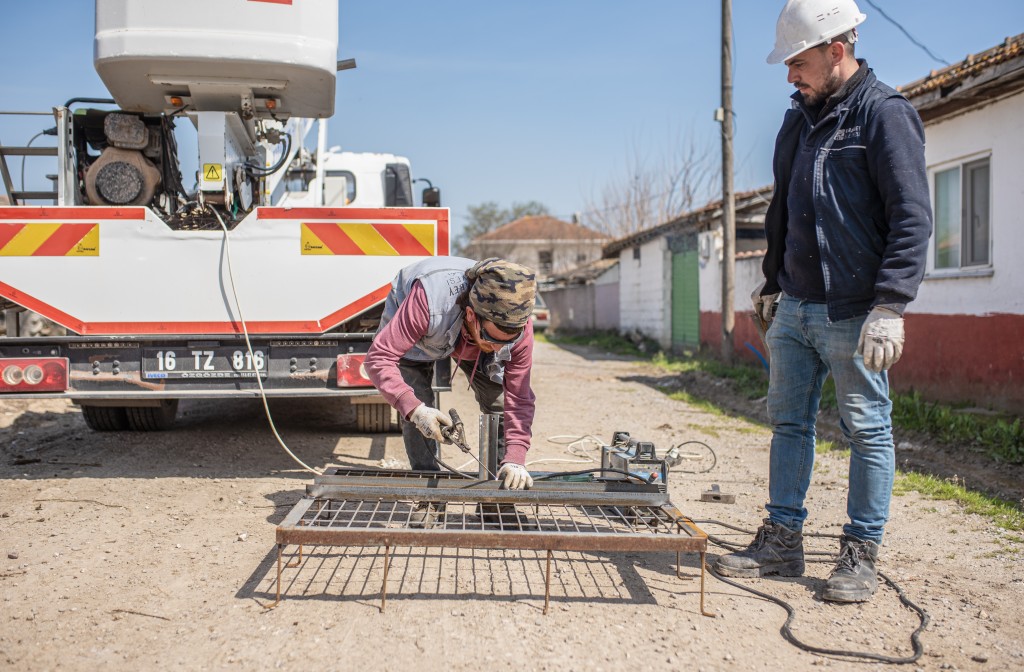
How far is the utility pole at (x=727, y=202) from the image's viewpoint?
43.1 ft

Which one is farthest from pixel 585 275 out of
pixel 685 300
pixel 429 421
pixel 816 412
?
pixel 429 421

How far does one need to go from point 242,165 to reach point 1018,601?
505 cm

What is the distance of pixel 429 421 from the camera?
3314mm

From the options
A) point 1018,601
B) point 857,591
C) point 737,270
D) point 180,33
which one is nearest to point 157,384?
point 180,33

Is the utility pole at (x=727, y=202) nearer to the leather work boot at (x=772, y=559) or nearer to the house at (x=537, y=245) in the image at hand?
the leather work boot at (x=772, y=559)

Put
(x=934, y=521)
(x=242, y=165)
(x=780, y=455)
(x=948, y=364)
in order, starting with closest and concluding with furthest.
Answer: (x=780, y=455)
(x=934, y=521)
(x=242, y=165)
(x=948, y=364)

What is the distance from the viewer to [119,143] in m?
5.21

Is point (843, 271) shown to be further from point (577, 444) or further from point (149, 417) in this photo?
point (149, 417)

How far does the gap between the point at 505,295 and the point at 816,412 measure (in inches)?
56.2

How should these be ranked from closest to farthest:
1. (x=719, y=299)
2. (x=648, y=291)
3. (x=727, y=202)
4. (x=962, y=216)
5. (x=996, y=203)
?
(x=996, y=203) → (x=962, y=216) → (x=727, y=202) → (x=719, y=299) → (x=648, y=291)

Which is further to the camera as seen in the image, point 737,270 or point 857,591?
point 737,270

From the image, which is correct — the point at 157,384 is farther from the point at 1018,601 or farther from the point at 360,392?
the point at 1018,601

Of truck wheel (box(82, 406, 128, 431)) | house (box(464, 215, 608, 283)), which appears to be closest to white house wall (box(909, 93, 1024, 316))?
truck wheel (box(82, 406, 128, 431))

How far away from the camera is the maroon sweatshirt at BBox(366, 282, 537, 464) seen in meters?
3.43
